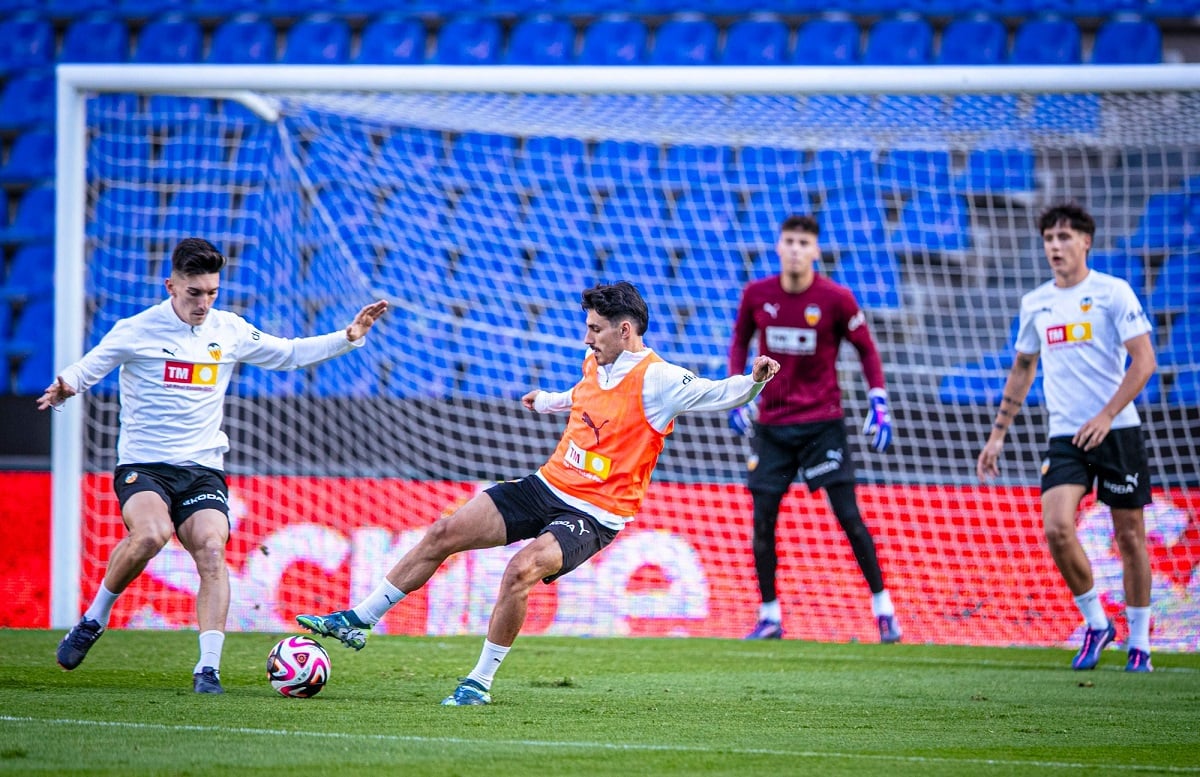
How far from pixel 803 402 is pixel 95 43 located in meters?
10.9

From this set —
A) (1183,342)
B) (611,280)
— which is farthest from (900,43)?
(1183,342)

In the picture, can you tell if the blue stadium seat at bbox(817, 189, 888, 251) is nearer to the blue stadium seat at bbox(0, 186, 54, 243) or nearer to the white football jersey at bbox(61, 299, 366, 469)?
the white football jersey at bbox(61, 299, 366, 469)

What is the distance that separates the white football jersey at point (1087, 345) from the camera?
7324mm

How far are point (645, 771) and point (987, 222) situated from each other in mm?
10062

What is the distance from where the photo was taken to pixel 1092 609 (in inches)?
296

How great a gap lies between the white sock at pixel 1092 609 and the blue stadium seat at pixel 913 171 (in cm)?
566

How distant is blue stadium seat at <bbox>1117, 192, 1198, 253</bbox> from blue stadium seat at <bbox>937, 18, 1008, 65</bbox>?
314 centimetres

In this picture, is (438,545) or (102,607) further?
(102,607)

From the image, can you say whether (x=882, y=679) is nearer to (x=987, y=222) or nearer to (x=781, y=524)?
(x=781, y=524)

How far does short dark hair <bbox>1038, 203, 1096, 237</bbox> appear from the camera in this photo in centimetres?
735

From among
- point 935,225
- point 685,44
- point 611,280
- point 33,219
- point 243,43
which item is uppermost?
point 243,43

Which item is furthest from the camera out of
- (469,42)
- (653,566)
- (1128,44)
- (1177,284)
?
(469,42)

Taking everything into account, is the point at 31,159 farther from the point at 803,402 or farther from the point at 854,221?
the point at 803,402

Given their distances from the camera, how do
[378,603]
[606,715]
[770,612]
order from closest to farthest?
1. [606,715]
2. [378,603]
3. [770,612]
